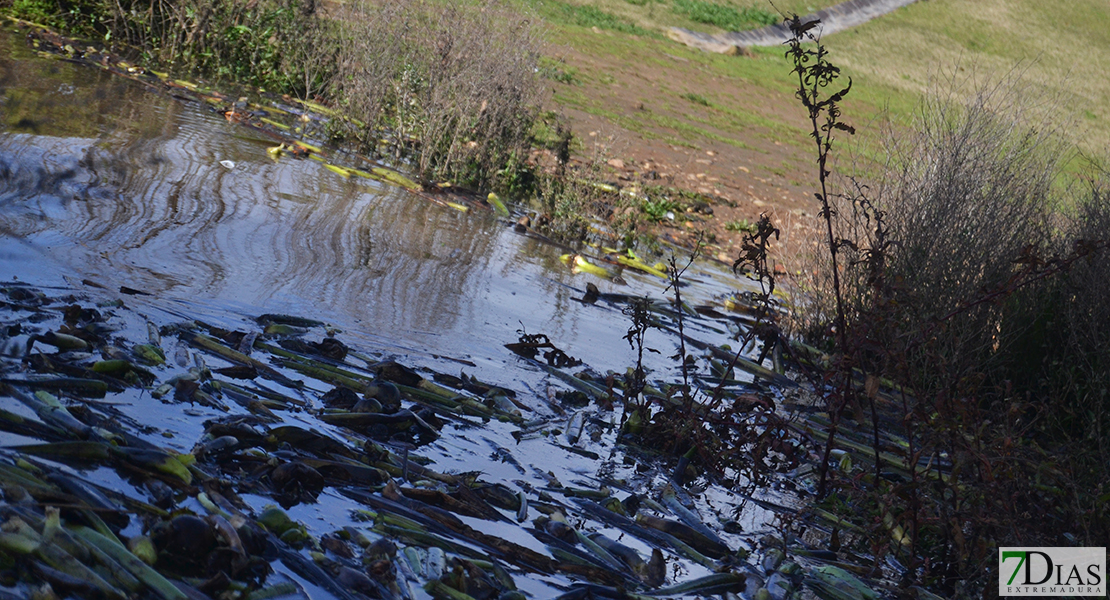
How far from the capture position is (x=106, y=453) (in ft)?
9.59

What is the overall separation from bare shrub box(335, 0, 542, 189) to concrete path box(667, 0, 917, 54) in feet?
39.3

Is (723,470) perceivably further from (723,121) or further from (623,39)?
(623,39)

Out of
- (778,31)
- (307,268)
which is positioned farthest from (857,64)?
(307,268)

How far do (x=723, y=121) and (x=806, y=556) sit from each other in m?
15.5

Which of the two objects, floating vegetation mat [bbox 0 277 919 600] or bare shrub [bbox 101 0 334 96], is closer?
floating vegetation mat [bbox 0 277 919 600]

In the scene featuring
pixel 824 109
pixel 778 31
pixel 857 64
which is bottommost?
pixel 824 109

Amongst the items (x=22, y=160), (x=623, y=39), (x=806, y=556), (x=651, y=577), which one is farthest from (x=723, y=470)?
(x=623, y=39)

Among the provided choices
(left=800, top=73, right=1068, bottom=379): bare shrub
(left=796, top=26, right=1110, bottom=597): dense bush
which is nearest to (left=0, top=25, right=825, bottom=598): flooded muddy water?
(left=796, top=26, right=1110, bottom=597): dense bush

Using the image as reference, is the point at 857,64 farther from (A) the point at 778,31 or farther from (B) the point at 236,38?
(B) the point at 236,38

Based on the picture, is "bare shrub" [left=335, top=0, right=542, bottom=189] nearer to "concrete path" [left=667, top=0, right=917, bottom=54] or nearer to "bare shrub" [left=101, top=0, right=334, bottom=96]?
"bare shrub" [left=101, top=0, right=334, bottom=96]

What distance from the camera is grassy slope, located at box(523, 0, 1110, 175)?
650 inches

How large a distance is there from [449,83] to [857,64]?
25.6m

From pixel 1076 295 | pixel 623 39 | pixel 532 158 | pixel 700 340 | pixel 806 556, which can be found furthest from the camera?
pixel 623 39

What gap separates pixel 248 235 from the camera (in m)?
6.16
